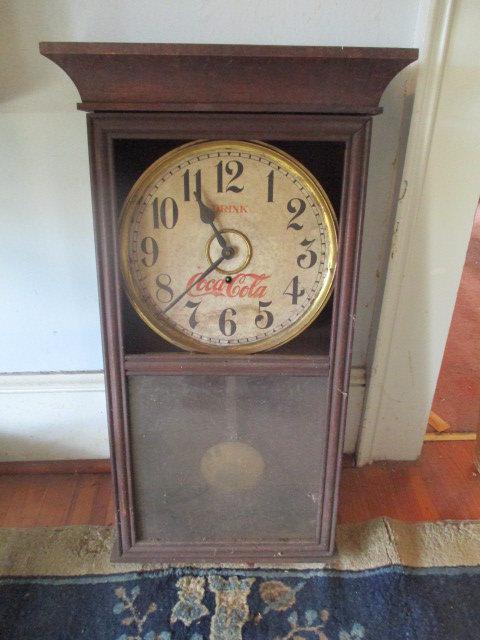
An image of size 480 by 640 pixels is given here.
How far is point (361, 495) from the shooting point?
4.04 ft

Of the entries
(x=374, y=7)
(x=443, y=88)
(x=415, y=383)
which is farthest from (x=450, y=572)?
(x=374, y=7)

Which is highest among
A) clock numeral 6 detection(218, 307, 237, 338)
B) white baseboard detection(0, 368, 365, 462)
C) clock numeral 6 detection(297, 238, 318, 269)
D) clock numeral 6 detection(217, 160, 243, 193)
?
clock numeral 6 detection(217, 160, 243, 193)

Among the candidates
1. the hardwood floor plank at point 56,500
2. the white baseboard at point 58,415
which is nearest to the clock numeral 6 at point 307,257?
the white baseboard at point 58,415

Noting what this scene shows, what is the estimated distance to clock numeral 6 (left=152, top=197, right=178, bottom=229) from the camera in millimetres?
816

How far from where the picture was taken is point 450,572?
40.5 inches

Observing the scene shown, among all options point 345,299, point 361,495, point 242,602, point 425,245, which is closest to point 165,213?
point 345,299

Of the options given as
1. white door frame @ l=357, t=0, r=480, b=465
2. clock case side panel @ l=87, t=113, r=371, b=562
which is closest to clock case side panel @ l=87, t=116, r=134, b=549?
clock case side panel @ l=87, t=113, r=371, b=562

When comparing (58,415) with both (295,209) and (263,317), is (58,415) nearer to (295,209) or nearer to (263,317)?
(263,317)

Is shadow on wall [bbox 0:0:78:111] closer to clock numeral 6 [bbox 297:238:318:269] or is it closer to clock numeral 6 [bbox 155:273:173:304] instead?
clock numeral 6 [bbox 155:273:173:304]

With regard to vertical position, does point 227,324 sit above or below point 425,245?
below

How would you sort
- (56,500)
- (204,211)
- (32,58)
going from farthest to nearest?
1. (56,500)
2. (32,58)
3. (204,211)

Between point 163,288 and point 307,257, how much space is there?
0.25 metres

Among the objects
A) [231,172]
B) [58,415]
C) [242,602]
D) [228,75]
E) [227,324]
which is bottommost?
[242,602]

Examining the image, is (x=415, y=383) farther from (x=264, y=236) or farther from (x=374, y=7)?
(x=374, y=7)
